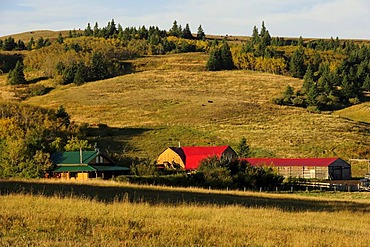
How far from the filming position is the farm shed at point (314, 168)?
70.9m

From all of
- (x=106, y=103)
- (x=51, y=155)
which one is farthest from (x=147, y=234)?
(x=106, y=103)

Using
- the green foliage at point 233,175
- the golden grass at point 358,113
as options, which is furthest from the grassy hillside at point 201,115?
the green foliage at point 233,175

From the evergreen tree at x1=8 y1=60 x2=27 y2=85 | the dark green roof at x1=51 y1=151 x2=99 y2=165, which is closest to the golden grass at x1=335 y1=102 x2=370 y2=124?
the dark green roof at x1=51 y1=151 x2=99 y2=165

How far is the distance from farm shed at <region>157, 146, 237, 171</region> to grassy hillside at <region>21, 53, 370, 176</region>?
4.10 metres

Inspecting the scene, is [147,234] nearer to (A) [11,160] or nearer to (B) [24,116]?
(A) [11,160]

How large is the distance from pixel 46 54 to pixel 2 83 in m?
27.8

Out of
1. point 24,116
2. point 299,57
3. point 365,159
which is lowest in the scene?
point 365,159

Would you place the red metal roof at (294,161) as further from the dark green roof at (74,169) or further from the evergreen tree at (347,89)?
the evergreen tree at (347,89)

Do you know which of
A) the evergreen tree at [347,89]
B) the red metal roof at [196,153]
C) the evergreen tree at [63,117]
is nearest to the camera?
the red metal roof at [196,153]

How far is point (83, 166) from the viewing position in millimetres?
59125

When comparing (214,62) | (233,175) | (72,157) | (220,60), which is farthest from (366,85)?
(233,175)

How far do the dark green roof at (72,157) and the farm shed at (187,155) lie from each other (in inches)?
500

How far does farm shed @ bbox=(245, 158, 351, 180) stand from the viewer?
7088 cm

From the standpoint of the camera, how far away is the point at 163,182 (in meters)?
46.3
